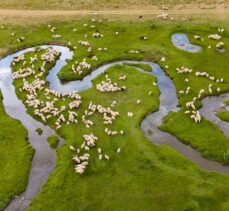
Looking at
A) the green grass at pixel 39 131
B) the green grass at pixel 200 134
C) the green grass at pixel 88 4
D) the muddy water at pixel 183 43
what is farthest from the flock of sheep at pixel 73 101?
the green grass at pixel 88 4

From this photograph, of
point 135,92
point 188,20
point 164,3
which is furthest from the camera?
point 164,3

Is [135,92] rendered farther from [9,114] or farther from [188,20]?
[188,20]

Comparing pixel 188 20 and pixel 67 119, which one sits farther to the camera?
pixel 188 20

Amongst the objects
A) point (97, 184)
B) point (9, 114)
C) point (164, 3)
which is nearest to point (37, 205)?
point (97, 184)

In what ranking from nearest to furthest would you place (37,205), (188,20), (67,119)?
(37,205)
(67,119)
(188,20)

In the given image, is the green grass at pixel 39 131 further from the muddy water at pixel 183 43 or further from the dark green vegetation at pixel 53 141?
the muddy water at pixel 183 43
